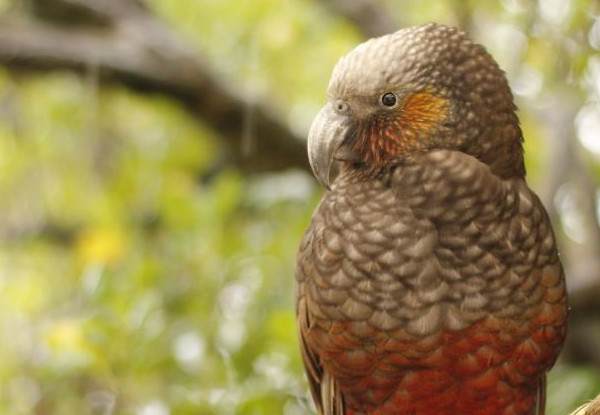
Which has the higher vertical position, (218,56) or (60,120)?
(218,56)

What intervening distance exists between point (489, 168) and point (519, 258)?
16 cm

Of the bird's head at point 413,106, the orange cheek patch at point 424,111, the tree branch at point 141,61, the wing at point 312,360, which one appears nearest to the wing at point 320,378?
the wing at point 312,360

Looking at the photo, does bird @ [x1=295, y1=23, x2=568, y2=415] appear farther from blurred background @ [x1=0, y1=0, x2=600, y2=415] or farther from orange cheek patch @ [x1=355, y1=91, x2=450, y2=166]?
blurred background @ [x1=0, y1=0, x2=600, y2=415]

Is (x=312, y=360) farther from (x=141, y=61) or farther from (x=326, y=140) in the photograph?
(x=141, y=61)

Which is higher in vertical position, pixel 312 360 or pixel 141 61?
pixel 141 61

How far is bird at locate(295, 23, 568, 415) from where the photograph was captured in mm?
1490

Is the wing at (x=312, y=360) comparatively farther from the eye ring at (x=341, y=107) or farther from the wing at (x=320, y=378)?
the eye ring at (x=341, y=107)

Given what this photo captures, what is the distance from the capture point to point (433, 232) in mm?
1505

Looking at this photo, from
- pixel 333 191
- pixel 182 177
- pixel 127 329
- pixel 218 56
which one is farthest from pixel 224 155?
pixel 333 191

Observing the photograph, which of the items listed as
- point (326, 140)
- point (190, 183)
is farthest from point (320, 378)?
point (190, 183)

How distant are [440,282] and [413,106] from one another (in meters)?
0.29

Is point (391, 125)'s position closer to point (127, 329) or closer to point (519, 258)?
point (519, 258)

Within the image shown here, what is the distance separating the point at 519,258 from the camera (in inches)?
59.1

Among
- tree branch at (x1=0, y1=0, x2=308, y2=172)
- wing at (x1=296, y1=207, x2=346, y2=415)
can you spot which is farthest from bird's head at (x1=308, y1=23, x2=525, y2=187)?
tree branch at (x1=0, y1=0, x2=308, y2=172)
